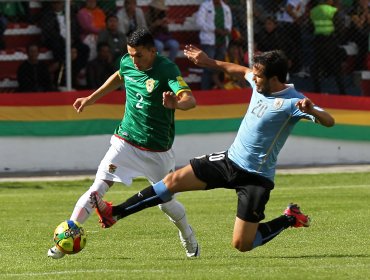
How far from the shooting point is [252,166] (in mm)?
10211

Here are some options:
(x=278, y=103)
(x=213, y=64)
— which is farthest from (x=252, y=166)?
(x=213, y=64)

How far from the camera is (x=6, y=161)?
66.2 ft

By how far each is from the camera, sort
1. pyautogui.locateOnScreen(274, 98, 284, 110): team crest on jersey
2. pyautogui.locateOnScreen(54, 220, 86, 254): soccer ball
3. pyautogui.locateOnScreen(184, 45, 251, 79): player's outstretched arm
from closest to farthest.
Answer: pyautogui.locateOnScreen(274, 98, 284, 110): team crest on jersey → pyautogui.locateOnScreen(54, 220, 86, 254): soccer ball → pyautogui.locateOnScreen(184, 45, 251, 79): player's outstretched arm

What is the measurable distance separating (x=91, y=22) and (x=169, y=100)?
1108 cm

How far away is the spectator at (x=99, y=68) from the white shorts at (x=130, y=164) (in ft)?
→ 31.3

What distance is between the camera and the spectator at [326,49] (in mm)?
21109

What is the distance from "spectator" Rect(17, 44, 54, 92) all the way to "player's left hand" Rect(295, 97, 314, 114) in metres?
11.3

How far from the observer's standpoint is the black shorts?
1020 centimetres

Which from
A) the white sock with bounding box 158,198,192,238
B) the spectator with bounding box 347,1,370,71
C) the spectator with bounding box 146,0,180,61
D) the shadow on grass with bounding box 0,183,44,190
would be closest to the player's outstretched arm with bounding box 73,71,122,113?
the white sock with bounding box 158,198,192,238

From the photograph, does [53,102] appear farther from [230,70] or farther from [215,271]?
[215,271]

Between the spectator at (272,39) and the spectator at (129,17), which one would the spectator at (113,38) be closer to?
the spectator at (129,17)

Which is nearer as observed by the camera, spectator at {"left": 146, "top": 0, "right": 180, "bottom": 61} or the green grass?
the green grass

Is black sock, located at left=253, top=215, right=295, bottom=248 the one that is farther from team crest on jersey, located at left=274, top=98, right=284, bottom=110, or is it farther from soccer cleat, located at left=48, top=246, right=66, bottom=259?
soccer cleat, located at left=48, top=246, right=66, bottom=259

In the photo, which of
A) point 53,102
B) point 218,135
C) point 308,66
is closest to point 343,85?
point 308,66
